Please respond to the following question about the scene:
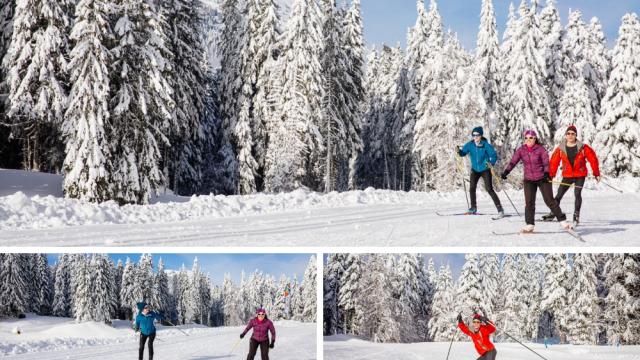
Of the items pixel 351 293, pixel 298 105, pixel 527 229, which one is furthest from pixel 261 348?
pixel 298 105

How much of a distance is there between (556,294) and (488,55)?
30460 mm

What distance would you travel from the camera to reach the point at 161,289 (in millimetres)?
13828

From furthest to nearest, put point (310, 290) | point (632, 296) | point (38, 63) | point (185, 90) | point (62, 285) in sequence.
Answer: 1. point (185, 90)
2. point (38, 63)
3. point (632, 296)
4. point (62, 285)
5. point (310, 290)

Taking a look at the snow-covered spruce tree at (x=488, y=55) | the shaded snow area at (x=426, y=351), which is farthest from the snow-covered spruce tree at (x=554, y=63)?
the shaded snow area at (x=426, y=351)

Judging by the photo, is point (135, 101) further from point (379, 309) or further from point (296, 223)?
point (379, 309)

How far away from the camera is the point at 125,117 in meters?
25.7

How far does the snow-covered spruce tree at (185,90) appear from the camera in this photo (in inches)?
1326

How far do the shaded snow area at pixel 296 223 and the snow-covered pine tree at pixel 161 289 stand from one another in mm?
767

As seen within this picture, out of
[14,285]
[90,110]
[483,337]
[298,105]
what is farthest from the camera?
[298,105]

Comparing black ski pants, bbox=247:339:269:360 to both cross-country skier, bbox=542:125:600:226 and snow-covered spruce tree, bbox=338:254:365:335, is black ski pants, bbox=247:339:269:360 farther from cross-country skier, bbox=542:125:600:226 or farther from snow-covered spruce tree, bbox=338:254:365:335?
cross-country skier, bbox=542:125:600:226

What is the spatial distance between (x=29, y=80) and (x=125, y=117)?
6.29 meters

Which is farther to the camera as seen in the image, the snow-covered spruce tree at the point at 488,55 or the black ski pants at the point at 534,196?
the snow-covered spruce tree at the point at 488,55

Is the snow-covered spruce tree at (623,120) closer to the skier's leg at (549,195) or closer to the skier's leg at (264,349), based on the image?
the skier's leg at (549,195)

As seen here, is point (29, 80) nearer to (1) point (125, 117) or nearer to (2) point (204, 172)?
(1) point (125, 117)
